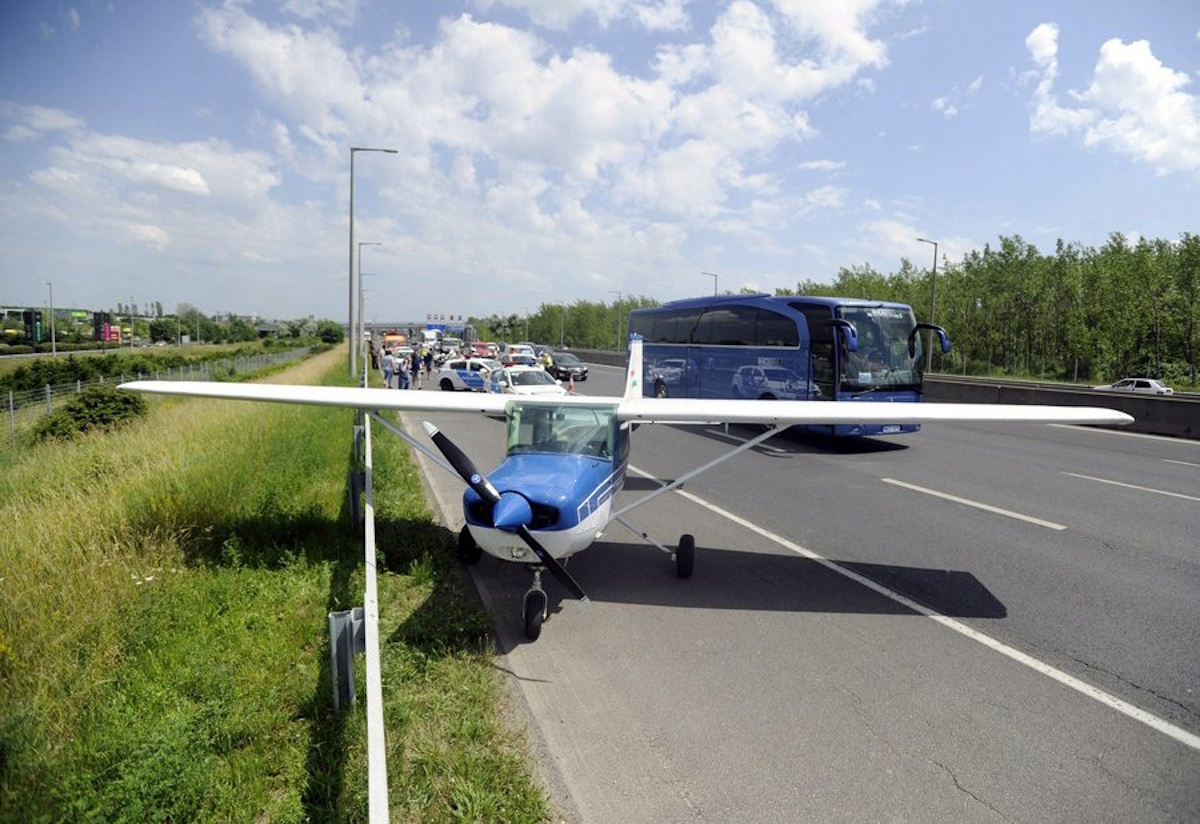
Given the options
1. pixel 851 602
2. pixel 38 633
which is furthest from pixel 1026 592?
pixel 38 633

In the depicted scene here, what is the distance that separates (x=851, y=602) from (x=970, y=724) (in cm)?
204

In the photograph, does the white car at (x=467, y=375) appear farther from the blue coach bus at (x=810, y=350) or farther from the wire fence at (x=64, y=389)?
the wire fence at (x=64, y=389)

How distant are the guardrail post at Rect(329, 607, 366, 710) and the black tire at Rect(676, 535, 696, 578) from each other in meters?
3.80

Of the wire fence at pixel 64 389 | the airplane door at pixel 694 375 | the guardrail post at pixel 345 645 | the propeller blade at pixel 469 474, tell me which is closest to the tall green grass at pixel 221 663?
the guardrail post at pixel 345 645

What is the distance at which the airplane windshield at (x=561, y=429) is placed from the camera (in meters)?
6.21

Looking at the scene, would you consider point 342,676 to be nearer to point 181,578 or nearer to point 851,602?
point 181,578

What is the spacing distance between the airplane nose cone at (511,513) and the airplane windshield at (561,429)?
1.18 meters

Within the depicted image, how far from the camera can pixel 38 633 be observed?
16.1 ft

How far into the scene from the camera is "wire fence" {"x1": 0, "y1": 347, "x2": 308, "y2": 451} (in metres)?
16.2

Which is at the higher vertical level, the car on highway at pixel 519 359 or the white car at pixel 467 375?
the car on highway at pixel 519 359

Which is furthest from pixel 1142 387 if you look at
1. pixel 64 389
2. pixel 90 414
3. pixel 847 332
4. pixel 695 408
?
pixel 64 389

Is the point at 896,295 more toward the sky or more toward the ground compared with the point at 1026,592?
more toward the sky

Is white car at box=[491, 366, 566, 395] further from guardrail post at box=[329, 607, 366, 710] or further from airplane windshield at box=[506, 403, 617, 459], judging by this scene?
guardrail post at box=[329, 607, 366, 710]

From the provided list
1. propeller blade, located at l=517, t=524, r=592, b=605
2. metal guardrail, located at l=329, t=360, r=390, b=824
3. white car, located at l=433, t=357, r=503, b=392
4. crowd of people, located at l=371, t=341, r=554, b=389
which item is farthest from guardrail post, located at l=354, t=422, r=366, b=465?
crowd of people, located at l=371, t=341, r=554, b=389
